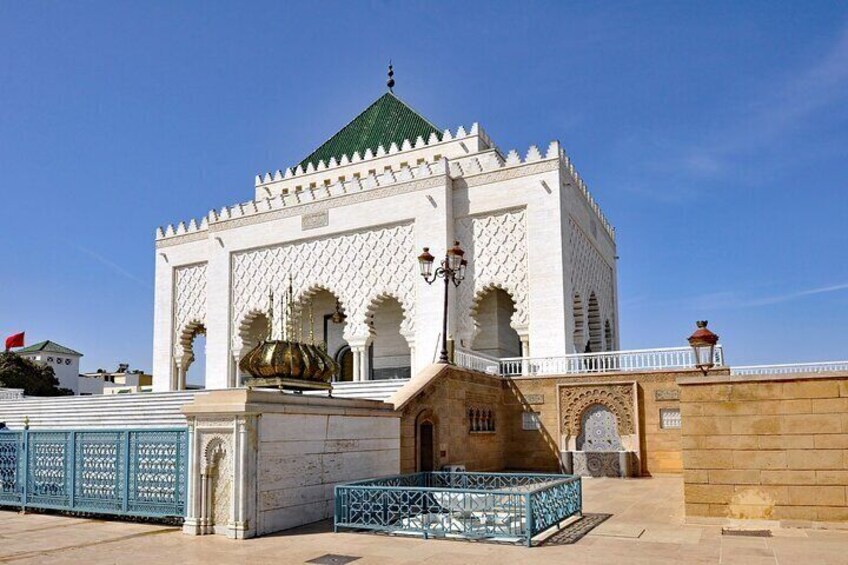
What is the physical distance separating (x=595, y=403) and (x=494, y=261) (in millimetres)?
4740

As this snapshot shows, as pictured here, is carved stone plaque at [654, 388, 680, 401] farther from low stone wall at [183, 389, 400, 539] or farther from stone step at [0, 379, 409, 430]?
low stone wall at [183, 389, 400, 539]

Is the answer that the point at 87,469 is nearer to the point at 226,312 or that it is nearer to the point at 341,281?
the point at 341,281

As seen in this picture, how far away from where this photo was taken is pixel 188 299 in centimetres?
2345

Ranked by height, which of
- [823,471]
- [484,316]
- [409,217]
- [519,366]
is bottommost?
[823,471]

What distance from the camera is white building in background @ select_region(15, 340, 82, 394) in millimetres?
41750

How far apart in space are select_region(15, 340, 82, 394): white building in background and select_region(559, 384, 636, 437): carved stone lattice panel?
3481 cm

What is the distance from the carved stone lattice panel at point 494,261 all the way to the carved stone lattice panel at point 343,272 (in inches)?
52.8

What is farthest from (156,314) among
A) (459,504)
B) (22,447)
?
(459,504)

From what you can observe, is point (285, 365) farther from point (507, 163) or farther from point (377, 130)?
point (377, 130)

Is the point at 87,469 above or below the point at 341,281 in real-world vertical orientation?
below

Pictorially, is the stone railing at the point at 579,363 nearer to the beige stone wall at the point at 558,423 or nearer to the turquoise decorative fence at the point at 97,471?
the beige stone wall at the point at 558,423

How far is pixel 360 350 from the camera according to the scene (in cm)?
1886

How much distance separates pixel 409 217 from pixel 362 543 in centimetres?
1286

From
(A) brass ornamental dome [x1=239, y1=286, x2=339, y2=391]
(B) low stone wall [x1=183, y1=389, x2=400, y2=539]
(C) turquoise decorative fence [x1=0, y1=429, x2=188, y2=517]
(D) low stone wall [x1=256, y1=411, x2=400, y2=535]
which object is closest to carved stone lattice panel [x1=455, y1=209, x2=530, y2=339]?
(D) low stone wall [x1=256, y1=411, x2=400, y2=535]
